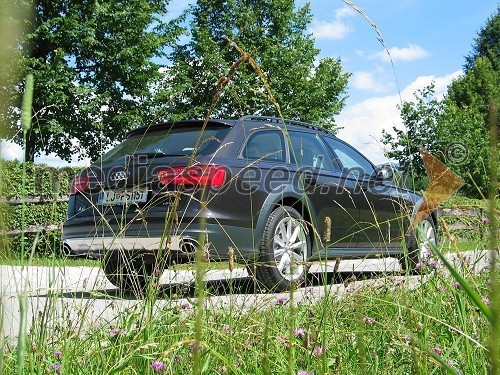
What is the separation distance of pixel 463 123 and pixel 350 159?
21.7 metres

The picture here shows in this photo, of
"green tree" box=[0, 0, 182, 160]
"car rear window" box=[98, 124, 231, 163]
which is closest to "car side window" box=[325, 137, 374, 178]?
"car rear window" box=[98, 124, 231, 163]

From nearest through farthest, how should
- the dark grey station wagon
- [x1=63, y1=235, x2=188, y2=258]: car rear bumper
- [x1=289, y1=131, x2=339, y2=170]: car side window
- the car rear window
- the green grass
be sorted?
the green grass → [x1=63, y1=235, x2=188, y2=258]: car rear bumper → the dark grey station wagon → the car rear window → [x1=289, y1=131, x2=339, y2=170]: car side window

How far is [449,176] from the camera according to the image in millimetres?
1110

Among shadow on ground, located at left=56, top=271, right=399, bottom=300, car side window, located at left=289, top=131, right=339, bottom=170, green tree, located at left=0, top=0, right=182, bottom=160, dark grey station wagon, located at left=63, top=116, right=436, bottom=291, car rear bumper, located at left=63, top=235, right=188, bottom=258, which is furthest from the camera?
green tree, located at left=0, top=0, right=182, bottom=160

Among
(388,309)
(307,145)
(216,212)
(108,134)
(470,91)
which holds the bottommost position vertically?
(388,309)

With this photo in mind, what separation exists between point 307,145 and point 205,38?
77.1 feet

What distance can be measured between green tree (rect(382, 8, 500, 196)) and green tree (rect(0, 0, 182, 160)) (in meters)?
9.13

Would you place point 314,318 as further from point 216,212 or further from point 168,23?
point 168,23

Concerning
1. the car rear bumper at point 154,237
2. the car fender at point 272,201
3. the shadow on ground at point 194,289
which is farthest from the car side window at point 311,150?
the shadow on ground at point 194,289

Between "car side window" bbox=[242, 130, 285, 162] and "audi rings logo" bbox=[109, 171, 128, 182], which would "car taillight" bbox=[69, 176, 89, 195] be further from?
"car side window" bbox=[242, 130, 285, 162]

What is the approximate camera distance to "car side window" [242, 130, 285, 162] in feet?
18.7

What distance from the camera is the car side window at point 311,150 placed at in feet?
20.7

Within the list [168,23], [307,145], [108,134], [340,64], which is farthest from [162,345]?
[340,64]

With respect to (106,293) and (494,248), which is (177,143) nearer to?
(106,293)
